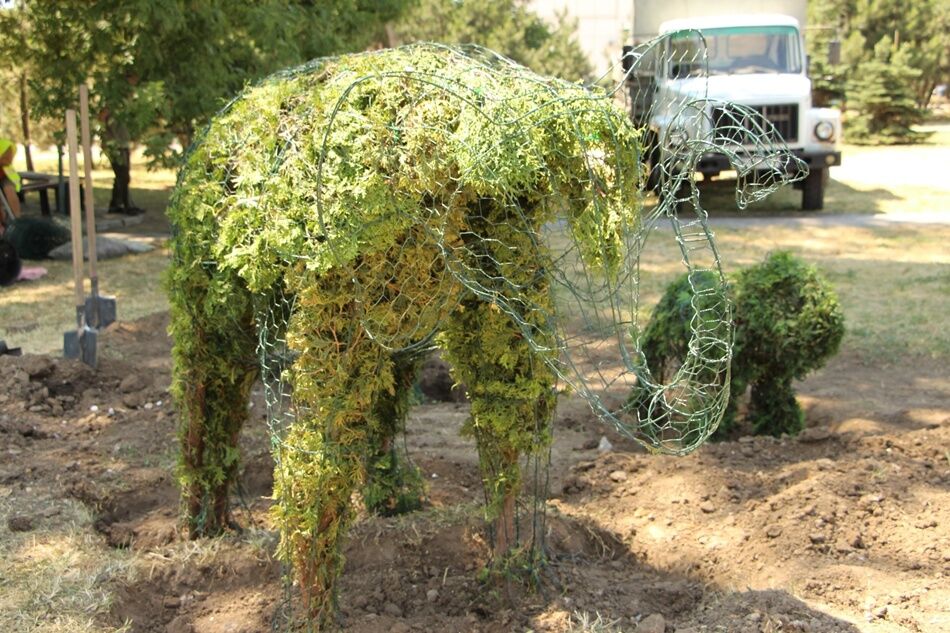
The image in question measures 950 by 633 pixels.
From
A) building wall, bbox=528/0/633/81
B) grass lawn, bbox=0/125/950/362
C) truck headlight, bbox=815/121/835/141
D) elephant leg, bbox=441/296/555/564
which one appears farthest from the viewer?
building wall, bbox=528/0/633/81

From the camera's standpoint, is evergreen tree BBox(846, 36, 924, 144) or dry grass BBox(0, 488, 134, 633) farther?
evergreen tree BBox(846, 36, 924, 144)

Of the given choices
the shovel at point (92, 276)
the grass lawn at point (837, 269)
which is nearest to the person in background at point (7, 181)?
the grass lawn at point (837, 269)

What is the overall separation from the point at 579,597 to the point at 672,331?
227cm

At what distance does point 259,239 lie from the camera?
12.2 feet

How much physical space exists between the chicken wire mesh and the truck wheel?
471 inches

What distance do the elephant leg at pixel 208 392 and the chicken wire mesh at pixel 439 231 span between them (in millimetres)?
219

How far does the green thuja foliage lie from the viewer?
612 centimetres

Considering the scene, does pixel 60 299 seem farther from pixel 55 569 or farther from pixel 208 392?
pixel 208 392

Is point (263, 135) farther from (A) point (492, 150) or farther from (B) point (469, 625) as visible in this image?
(B) point (469, 625)

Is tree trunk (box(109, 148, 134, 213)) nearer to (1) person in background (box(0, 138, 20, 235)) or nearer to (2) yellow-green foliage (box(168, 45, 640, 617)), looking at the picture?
(1) person in background (box(0, 138, 20, 235))

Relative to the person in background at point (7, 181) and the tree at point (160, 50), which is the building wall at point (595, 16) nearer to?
the tree at point (160, 50)

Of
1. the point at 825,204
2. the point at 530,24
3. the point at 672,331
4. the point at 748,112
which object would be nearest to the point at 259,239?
the point at 748,112

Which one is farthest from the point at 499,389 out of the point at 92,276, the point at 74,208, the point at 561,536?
the point at 92,276

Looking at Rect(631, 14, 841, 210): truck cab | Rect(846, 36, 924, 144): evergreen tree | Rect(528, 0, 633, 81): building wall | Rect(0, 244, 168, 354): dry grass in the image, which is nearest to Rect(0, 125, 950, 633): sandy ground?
Rect(0, 244, 168, 354): dry grass
